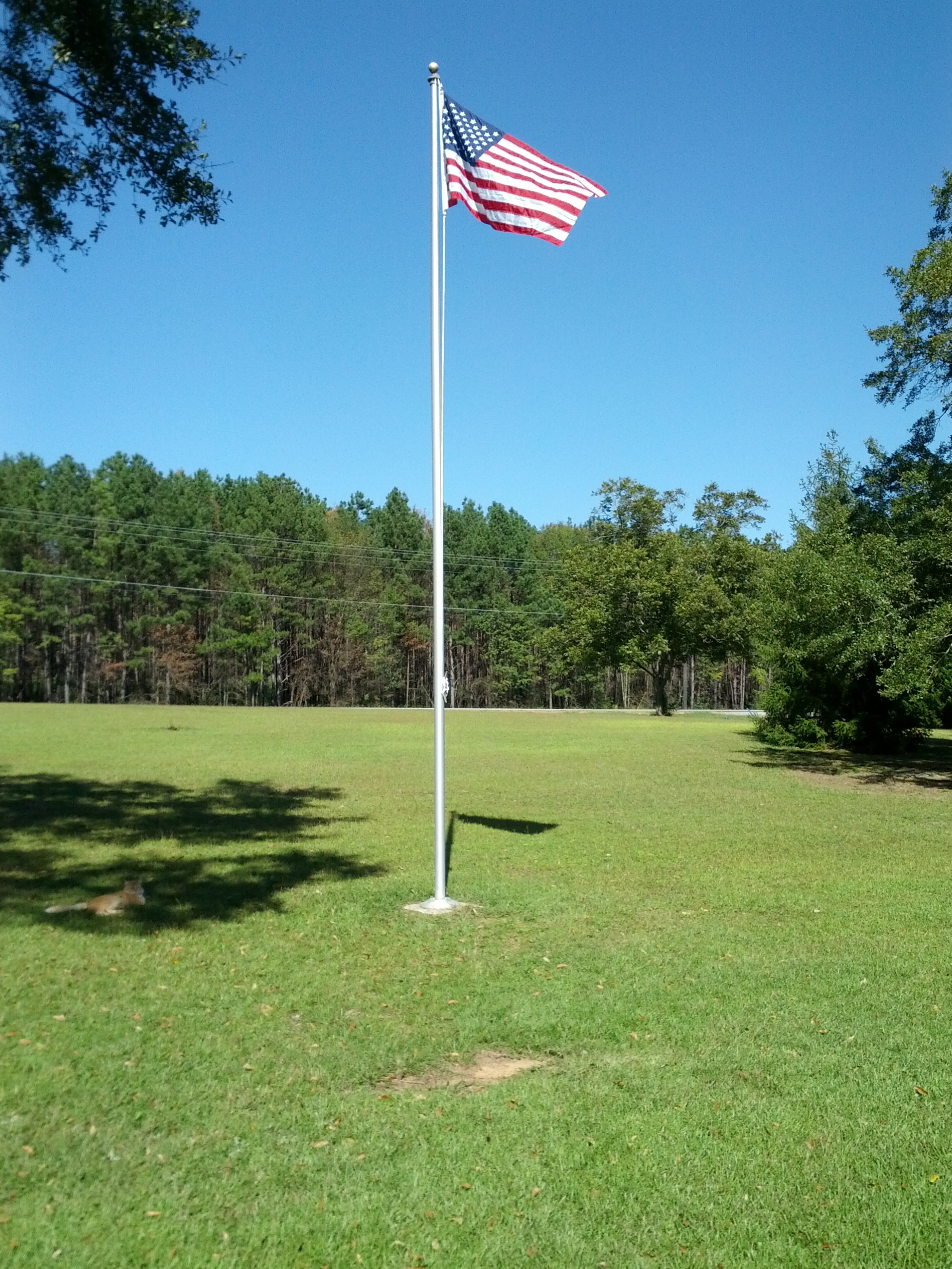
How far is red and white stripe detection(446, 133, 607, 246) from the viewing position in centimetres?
876

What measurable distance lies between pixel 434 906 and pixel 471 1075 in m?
3.60

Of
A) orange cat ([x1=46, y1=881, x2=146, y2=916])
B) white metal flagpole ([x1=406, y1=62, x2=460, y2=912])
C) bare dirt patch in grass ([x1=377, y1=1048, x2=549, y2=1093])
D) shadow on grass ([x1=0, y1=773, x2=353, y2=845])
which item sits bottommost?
bare dirt patch in grass ([x1=377, y1=1048, x2=549, y2=1093])

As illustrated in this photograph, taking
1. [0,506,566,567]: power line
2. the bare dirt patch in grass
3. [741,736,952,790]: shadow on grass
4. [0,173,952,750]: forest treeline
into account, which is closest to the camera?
the bare dirt patch in grass

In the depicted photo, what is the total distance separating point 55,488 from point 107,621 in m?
9.28

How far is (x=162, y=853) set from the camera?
11.0 meters

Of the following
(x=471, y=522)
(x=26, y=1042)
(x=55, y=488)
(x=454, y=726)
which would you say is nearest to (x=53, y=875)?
(x=26, y=1042)

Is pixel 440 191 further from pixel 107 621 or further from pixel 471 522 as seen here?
pixel 471 522

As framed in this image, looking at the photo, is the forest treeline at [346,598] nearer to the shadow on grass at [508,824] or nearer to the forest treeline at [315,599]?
the forest treeline at [315,599]

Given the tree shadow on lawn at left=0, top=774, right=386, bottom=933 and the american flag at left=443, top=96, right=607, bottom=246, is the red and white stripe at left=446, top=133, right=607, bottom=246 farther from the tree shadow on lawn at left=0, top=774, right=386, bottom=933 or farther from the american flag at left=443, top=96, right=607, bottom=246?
the tree shadow on lawn at left=0, top=774, right=386, bottom=933

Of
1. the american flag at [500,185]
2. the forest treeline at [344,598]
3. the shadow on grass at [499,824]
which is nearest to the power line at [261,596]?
the forest treeline at [344,598]

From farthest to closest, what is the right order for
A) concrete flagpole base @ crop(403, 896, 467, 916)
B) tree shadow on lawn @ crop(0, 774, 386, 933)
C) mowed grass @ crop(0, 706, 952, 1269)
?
tree shadow on lawn @ crop(0, 774, 386, 933) < concrete flagpole base @ crop(403, 896, 467, 916) < mowed grass @ crop(0, 706, 952, 1269)

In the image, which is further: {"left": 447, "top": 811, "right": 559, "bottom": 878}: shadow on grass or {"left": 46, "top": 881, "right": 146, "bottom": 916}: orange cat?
{"left": 447, "top": 811, "right": 559, "bottom": 878}: shadow on grass

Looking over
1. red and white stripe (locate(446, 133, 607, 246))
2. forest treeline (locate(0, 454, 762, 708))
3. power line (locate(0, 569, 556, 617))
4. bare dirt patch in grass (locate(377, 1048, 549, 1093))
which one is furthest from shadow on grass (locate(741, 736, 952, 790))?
power line (locate(0, 569, 556, 617))

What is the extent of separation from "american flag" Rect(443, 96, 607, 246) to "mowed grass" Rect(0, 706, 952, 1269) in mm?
5564
